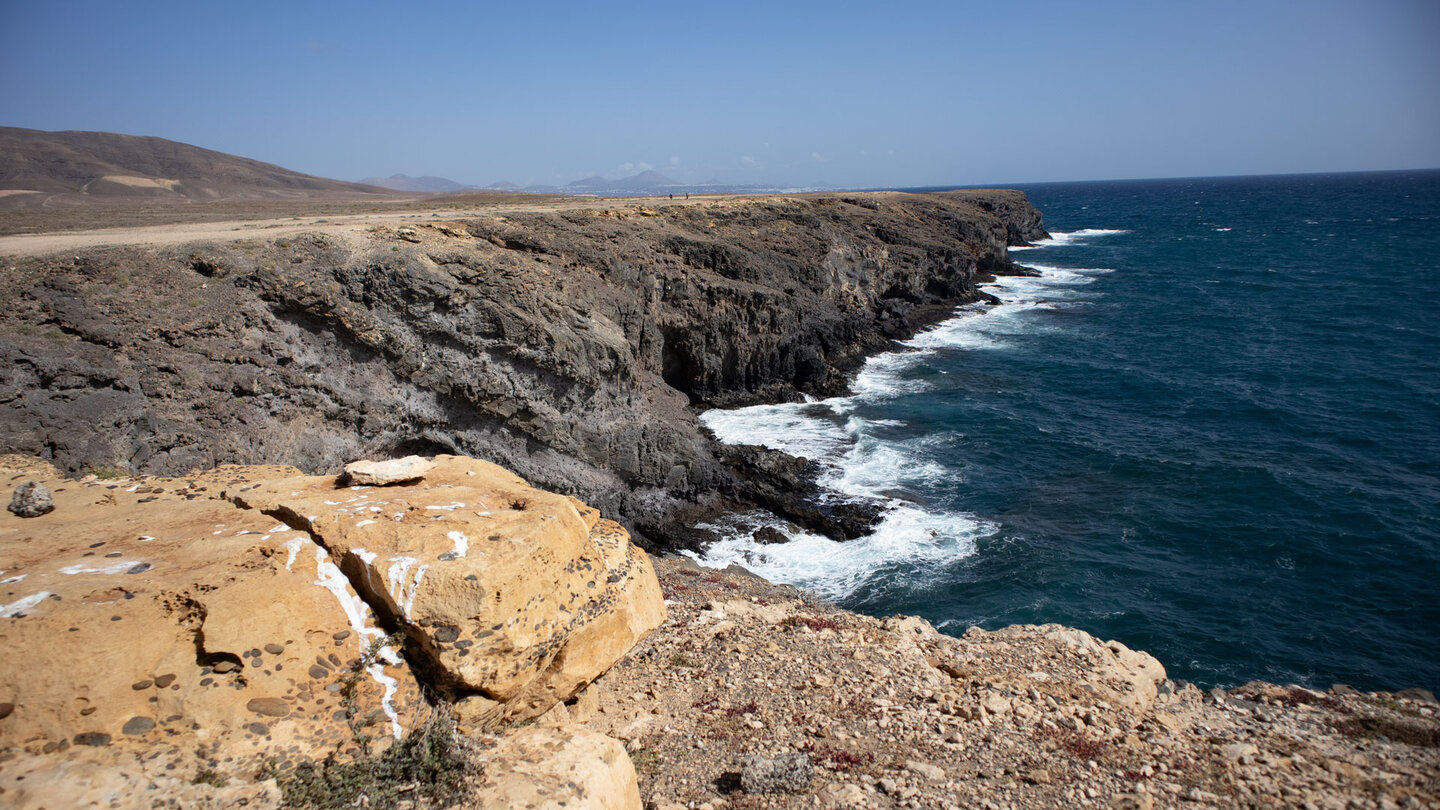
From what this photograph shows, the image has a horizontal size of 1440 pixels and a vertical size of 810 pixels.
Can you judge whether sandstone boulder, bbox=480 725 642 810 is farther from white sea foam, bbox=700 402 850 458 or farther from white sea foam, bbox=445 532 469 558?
white sea foam, bbox=700 402 850 458

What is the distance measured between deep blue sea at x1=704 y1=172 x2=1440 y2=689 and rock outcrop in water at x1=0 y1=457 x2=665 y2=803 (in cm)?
1345

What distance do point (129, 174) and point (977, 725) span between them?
88.8 meters

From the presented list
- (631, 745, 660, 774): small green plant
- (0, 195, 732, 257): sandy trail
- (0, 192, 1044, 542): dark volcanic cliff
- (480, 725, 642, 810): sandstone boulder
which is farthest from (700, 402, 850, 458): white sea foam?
(480, 725, 642, 810): sandstone boulder

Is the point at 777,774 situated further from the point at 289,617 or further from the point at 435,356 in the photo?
the point at 435,356

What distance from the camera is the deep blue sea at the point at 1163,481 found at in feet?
61.7

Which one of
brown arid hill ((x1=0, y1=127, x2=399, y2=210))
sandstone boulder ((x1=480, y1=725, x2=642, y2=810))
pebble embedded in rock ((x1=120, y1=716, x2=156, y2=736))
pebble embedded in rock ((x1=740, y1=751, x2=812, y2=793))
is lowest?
pebble embedded in rock ((x1=740, y1=751, x2=812, y2=793))

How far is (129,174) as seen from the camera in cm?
6888

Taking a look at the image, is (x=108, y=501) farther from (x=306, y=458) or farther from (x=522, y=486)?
(x=306, y=458)

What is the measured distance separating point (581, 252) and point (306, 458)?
12.9 meters

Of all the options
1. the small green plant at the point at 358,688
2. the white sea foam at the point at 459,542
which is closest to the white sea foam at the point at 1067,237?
the white sea foam at the point at 459,542

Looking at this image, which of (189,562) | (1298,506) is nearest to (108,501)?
(189,562)

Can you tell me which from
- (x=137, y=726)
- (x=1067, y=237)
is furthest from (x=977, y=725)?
(x=1067, y=237)

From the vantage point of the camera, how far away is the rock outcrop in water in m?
6.26

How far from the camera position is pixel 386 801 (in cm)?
652
